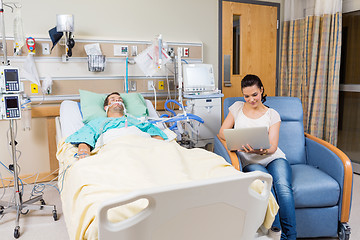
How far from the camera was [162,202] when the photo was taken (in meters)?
0.99

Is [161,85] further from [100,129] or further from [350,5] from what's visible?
[350,5]

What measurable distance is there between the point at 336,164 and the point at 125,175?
4.37ft

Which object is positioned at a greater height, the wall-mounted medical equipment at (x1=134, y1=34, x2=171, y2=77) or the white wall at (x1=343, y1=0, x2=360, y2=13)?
the white wall at (x1=343, y1=0, x2=360, y2=13)

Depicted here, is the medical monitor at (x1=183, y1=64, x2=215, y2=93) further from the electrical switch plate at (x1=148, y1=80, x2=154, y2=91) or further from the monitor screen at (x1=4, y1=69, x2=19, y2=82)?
the monitor screen at (x1=4, y1=69, x2=19, y2=82)

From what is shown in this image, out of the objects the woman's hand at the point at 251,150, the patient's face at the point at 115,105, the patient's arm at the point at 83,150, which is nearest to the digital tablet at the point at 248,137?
the woman's hand at the point at 251,150

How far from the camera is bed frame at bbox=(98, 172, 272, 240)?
38.0 inches

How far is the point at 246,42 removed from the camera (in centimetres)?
362

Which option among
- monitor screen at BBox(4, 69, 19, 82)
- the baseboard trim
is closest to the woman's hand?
monitor screen at BBox(4, 69, 19, 82)

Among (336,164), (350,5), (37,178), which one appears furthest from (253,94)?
(37,178)

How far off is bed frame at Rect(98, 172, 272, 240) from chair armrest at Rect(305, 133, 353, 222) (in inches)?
35.0

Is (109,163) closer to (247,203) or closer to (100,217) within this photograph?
(100,217)

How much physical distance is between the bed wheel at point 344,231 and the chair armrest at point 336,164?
0.03 meters

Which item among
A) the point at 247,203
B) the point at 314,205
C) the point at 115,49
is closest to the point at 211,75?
the point at 115,49

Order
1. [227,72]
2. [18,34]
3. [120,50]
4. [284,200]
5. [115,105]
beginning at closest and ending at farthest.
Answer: [284,200], [115,105], [18,34], [120,50], [227,72]
